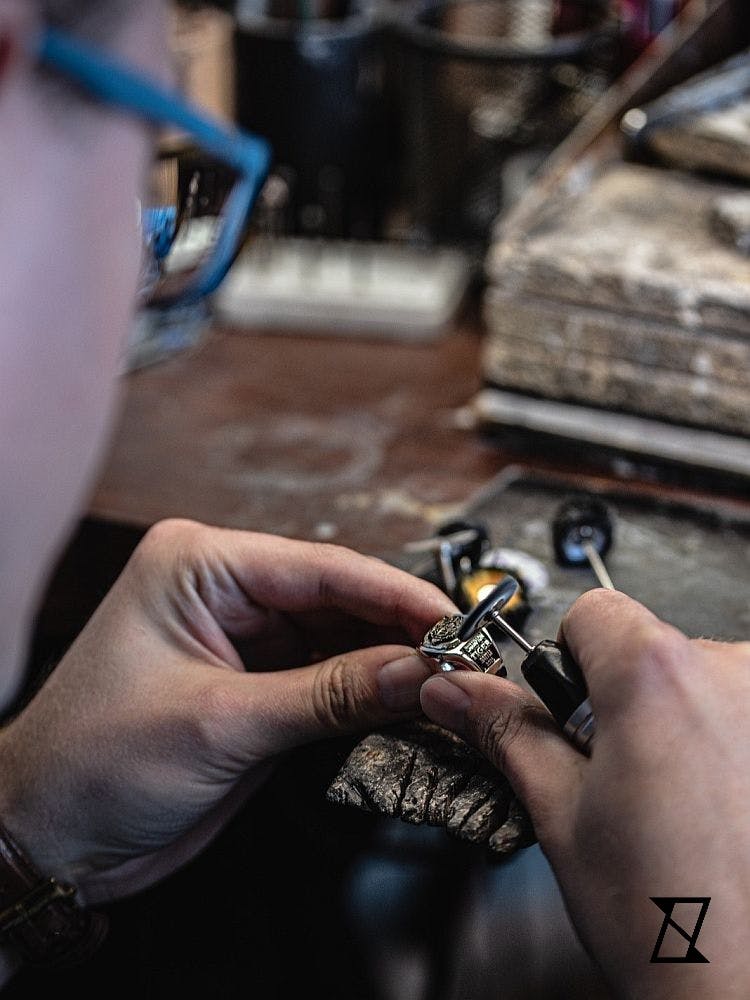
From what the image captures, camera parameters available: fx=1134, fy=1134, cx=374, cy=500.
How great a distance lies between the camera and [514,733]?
2.60ft

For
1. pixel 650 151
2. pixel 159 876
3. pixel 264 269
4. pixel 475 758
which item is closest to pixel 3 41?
pixel 475 758

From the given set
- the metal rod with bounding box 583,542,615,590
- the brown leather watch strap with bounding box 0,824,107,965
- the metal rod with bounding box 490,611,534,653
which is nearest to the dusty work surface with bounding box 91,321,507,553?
the metal rod with bounding box 583,542,615,590

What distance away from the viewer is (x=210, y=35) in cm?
172

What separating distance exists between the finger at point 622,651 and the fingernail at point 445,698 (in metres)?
0.09

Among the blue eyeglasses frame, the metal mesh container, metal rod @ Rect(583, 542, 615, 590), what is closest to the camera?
the blue eyeglasses frame

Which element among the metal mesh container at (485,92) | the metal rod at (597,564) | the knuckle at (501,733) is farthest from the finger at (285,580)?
the metal mesh container at (485,92)

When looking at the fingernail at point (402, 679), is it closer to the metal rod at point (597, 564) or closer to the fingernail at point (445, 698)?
the fingernail at point (445, 698)

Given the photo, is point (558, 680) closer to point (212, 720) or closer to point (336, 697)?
point (336, 697)

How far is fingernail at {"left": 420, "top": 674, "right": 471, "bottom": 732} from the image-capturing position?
82cm

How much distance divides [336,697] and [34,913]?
0.32m

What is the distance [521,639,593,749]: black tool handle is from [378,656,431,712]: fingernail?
3.2 inches

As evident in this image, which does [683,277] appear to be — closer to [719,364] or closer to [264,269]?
[719,364]

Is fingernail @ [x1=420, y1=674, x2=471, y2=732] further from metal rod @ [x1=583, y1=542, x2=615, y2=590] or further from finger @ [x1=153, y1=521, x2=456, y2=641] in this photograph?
metal rod @ [x1=583, y1=542, x2=615, y2=590]

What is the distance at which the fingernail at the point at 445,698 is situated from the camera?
815 mm
